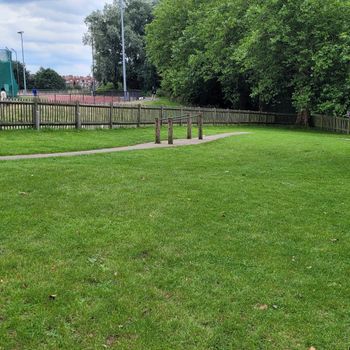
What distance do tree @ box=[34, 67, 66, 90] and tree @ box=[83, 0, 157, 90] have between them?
1814 inches

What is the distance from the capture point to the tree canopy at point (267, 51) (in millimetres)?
→ 31047

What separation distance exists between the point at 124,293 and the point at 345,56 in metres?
28.3

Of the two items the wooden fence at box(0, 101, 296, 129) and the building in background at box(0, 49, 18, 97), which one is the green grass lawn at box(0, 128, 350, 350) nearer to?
the wooden fence at box(0, 101, 296, 129)

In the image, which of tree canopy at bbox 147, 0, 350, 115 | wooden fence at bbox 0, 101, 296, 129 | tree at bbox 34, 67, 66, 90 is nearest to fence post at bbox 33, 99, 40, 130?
wooden fence at bbox 0, 101, 296, 129

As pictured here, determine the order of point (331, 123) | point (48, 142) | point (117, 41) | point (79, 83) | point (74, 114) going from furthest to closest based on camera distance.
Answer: point (79, 83)
point (117, 41)
point (331, 123)
point (74, 114)
point (48, 142)

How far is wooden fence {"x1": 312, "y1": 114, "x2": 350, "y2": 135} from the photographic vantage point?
108ft

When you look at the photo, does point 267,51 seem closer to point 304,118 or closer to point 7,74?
point 304,118

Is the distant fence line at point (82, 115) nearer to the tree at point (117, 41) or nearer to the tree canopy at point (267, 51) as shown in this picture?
the tree canopy at point (267, 51)

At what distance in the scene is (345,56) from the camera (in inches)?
1128

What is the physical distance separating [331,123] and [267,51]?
745 centimetres

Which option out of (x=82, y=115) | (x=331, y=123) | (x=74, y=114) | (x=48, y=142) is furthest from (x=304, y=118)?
(x=48, y=142)

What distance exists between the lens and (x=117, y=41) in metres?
68.2

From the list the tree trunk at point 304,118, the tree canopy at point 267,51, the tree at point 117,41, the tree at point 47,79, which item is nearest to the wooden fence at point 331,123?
the tree trunk at point 304,118

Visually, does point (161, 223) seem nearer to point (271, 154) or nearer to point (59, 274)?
point (59, 274)
